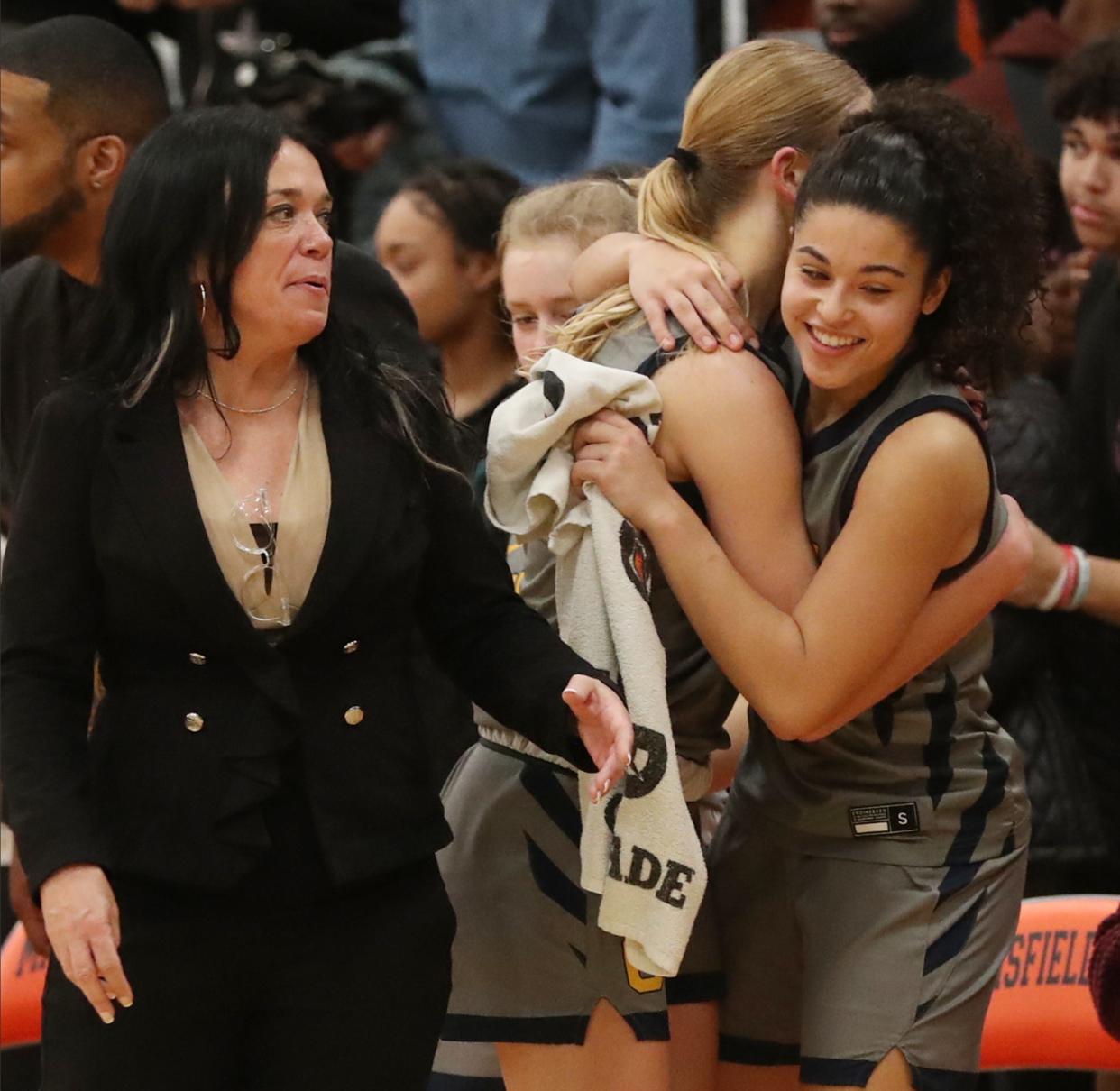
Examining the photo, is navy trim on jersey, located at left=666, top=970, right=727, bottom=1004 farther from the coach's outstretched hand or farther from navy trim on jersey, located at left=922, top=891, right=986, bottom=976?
the coach's outstretched hand

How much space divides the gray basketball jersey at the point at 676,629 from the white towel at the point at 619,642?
7 cm

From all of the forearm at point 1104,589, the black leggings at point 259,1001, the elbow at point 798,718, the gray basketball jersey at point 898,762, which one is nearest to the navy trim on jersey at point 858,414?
the gray basketball jersey at point 898,762

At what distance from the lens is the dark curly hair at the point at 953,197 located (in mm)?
2305

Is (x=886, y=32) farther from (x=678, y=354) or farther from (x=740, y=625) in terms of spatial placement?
(x=740, y=625)

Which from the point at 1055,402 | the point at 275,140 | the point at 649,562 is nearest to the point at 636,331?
the point at 649,562

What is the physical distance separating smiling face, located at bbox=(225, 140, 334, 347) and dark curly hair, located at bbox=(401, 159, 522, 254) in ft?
6.85

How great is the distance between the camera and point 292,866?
2.23 metres

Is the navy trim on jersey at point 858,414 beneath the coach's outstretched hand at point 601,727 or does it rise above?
above

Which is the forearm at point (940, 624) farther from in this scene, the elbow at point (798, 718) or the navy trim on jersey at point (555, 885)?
the navy trim on jersey at point (555, 885)

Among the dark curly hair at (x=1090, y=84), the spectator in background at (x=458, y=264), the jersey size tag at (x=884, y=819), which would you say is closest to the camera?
the jersey size tag at (x=884, y=819)

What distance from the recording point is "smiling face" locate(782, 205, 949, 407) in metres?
2.30

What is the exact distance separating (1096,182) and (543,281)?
133 centimetres

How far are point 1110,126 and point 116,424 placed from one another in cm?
242

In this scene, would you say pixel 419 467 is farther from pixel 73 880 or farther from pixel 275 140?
pixel 73 880
